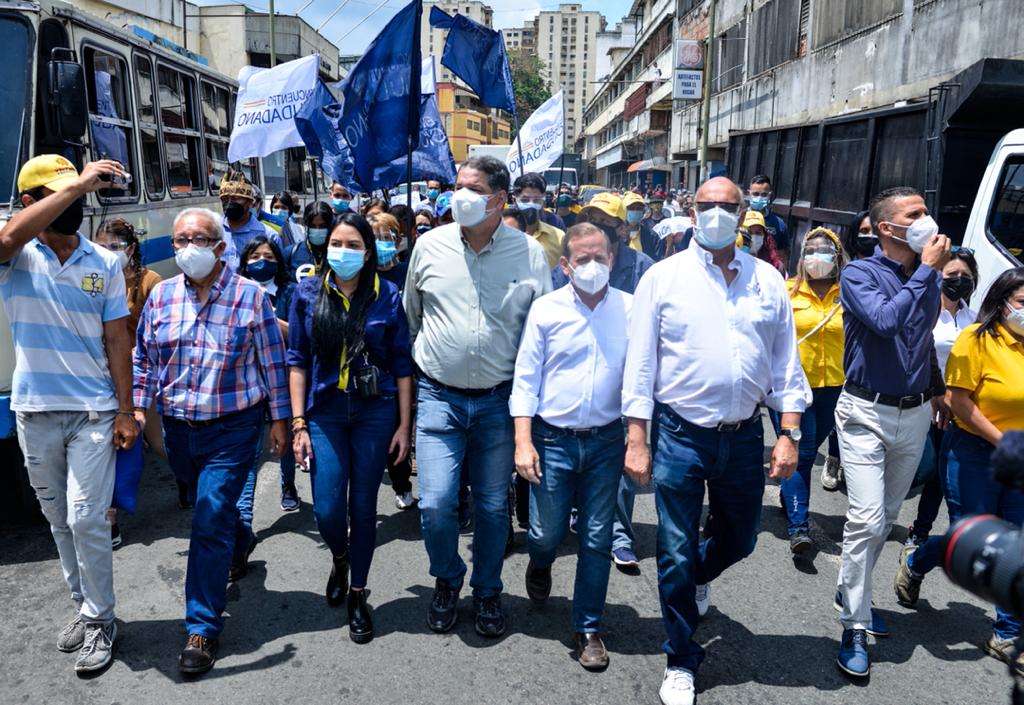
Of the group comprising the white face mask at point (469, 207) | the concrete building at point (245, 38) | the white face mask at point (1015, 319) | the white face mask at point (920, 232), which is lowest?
the white face mask at point (1015, 319)

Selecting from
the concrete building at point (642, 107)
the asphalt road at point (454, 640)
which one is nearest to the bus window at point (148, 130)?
the asphalt road at point (454, 640)

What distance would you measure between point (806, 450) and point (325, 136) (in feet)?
16.2

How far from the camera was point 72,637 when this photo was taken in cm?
363

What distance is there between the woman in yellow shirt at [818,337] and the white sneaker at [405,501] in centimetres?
233

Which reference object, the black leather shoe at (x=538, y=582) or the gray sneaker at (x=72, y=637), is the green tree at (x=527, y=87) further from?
the gray sneaker at (x=72, y=637)

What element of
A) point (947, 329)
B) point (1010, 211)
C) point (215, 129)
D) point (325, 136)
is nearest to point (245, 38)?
point (215, 129)

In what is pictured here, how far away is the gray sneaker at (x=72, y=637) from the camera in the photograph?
3602mm

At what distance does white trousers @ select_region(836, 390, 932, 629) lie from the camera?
3.57m

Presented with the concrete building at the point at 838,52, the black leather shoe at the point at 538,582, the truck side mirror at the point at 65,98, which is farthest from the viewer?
the concrete building at the point at 838,52

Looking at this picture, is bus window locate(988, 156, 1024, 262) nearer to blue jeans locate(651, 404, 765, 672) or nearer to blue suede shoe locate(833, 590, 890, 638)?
blue suede shoe locate(833, 590, 890, 638)

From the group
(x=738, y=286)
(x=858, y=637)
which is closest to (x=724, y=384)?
(x=738, y=286)

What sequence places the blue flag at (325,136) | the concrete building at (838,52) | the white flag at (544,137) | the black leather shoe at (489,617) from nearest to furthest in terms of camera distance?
the black leather shoe at (489,617)
the blue flag at (325,136)
the white flag at (544,137)
the concrete building at (838,52)

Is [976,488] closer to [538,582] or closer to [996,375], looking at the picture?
[996,375]

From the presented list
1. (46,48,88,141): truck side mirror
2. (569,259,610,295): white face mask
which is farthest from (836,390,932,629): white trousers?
(46,48,88,141): truck side mirror
